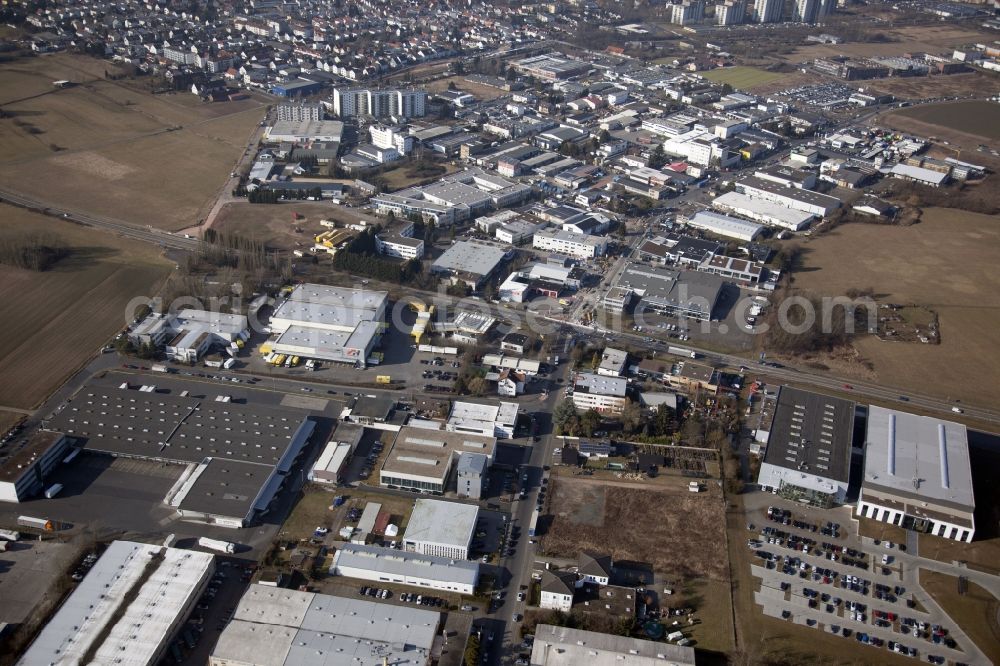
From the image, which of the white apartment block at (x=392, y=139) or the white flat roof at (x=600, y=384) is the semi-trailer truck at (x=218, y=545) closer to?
the white flat roof at (x=600, y=384)

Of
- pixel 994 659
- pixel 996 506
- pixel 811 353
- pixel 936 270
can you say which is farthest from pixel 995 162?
pixel 994 659

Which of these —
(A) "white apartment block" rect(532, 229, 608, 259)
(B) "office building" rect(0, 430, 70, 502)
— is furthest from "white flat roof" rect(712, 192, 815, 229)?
(B) "office building" rect(0, 430, 70, 502)

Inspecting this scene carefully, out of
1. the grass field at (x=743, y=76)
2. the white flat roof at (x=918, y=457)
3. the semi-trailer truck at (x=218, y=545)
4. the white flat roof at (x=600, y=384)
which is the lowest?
the semi-trailer truck at (x=218, y=545)

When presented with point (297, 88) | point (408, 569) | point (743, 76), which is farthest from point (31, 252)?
point (743, 76)

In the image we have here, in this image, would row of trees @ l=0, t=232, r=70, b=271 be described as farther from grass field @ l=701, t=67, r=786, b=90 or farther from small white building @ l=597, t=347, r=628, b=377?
grass field @ l=701, t=67, r=786, b=90

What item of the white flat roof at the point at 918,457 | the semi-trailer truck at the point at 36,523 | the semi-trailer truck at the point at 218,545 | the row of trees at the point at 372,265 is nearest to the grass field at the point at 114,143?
the row of trees at the point at 372,265

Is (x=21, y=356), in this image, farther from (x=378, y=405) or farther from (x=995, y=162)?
(x=995, y=162)
